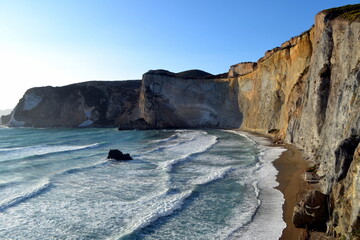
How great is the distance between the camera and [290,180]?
55.9 feet

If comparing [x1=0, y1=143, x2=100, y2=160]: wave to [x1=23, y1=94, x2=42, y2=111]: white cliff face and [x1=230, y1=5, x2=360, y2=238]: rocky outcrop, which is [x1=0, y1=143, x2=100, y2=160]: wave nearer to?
[x1=230, y1=5, x2=360, y2=238]: rocky outcrop

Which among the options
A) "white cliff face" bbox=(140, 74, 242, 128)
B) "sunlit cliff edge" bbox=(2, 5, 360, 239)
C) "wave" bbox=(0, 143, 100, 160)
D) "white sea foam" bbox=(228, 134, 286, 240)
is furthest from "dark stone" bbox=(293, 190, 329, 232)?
"white cliff face" bbox=(140, 74, 242, 128)

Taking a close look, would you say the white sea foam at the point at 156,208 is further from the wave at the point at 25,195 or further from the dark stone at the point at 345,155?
the dark stone at the point at 345,155

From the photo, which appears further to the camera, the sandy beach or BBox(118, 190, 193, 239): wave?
BBox(118, 190, 193, 239): wave

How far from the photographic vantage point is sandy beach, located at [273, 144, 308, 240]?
10500mm

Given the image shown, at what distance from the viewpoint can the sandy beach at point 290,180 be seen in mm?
10500

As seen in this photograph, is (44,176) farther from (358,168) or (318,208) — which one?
(358,168)

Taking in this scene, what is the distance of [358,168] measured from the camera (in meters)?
8.06

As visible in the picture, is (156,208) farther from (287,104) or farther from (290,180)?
(287,104)

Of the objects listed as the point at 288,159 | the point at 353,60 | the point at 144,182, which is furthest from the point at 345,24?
the point at 144,182

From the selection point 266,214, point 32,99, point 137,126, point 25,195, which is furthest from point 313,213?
point 32,99

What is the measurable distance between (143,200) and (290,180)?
8.06 metres

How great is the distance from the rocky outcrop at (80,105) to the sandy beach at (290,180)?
56681mm

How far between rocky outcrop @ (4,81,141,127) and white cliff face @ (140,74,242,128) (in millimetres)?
11788
